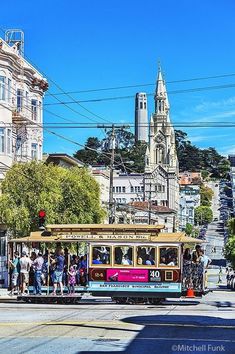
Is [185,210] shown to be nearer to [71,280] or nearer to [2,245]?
[2,245]

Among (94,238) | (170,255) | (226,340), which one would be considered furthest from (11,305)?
(226,340)

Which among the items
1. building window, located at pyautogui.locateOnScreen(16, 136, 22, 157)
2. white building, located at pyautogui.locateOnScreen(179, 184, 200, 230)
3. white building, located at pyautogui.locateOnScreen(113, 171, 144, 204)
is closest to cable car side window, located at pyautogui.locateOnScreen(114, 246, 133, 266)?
building window, located at pyautogui.locateOnScreen(16, 136, 22, 157)

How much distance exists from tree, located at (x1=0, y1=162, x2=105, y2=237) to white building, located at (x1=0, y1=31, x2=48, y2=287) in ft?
5.31

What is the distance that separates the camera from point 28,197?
41.8 m

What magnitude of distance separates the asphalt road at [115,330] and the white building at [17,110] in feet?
58.8

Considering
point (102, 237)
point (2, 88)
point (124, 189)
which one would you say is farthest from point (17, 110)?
point (124, 189)

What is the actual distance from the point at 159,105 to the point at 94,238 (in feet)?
484

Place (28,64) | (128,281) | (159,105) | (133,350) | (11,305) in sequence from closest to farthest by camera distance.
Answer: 1. (133,350)
2. (11,305)
3. (128,281)
4. (28,64)
5. (159,105)

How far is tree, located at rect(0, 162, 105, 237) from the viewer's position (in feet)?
134

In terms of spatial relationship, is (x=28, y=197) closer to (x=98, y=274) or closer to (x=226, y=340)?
(x=98, y=274)

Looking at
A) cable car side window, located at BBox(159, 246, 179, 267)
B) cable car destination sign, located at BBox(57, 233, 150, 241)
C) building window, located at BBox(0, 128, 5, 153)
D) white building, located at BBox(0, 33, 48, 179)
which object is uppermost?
white building, located at BBox(0, 33, 48, 179)

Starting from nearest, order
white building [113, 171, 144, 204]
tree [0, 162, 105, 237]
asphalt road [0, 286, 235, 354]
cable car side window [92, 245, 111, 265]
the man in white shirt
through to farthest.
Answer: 1. asphalt road [0, 286, 235, 354]
2. cable car side window [92, 245, 111, 265]
3. the man in white shirt
4. tree [0, 162, 105, 237]
5. white building [113, 171, 144, 204]

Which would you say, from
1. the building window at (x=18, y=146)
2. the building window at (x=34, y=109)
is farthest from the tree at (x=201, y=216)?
the building window at (x=18, y=146)

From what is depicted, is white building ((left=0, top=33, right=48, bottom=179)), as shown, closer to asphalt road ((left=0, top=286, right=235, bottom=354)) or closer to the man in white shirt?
the man in white shirt
